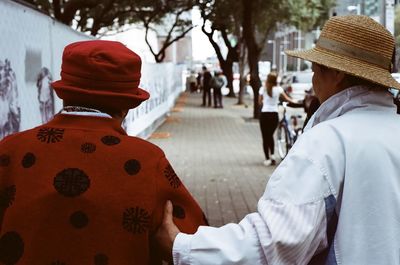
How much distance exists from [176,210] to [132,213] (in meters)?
0.17

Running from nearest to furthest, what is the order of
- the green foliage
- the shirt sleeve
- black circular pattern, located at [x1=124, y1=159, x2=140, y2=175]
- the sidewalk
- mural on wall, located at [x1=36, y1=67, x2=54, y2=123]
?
the shirt sleeve < black circular pattern, located at [x1=124, y1=159, x2=140, y2=175] < mural on wall, located at [x1=36, y1=67, x2=54, y2=123] < the sidewalk < the green foliage

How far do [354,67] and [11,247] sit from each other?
115cm

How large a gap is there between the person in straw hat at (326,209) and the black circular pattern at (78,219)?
0.22 m

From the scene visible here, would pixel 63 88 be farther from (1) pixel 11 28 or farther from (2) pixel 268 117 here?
(2) pixel 268 117

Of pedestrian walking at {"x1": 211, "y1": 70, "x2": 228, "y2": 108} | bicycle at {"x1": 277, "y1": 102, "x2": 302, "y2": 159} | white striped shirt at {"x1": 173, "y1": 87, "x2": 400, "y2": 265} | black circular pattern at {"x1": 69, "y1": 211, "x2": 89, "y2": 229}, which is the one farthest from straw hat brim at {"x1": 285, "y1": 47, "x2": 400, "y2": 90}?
pedestrian walking at {"x1": 211, "y1": 70, "x2": 228, "y2": 108}

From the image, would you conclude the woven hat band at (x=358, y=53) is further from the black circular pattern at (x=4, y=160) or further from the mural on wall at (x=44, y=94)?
the mural on wall at (x=44, y=94)

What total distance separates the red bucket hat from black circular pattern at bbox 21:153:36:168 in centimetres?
20

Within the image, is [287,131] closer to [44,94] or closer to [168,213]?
[44,94]


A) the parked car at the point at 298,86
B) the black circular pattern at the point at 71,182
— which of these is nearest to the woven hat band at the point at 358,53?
the black circular pattern at the point at 71,182

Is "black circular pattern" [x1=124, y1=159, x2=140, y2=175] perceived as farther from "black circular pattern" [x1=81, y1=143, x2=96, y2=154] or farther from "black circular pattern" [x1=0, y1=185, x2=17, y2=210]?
"black circular pattern" [x1=0, y1=185, x2=17, y2=210]

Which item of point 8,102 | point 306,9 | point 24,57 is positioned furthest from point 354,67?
point 306,9

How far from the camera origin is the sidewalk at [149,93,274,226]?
952 cm

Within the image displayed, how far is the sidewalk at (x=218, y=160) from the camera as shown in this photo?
31.2 ft

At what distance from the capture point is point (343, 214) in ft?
6.77
